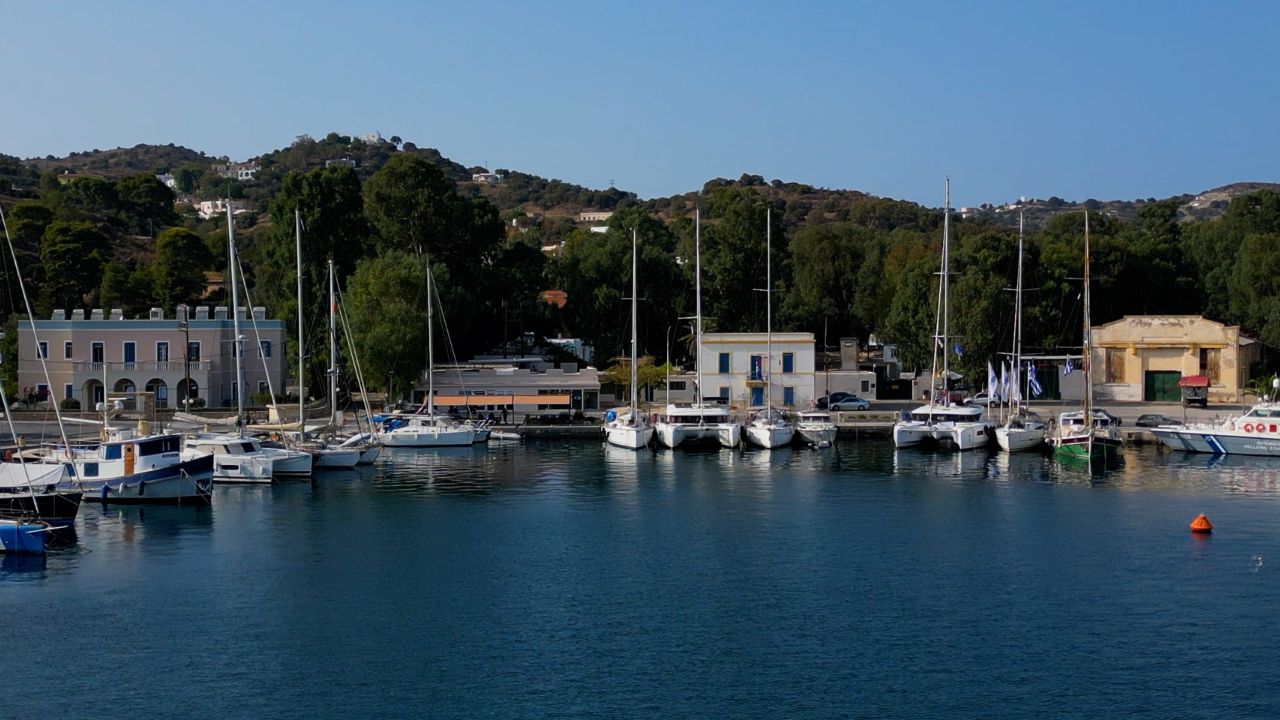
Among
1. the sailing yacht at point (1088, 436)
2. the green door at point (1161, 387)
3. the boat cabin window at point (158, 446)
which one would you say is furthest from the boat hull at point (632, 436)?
the green door at point (1161, 387)

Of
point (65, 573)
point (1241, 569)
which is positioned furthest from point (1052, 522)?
point (65, 573)

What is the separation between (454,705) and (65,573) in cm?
1520

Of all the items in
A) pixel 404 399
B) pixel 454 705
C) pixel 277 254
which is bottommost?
pixel 454 705

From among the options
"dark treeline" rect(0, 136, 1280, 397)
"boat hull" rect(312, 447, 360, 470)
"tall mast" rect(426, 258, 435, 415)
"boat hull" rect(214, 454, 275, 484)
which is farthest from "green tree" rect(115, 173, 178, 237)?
"boat hull" rect(214, 454, 275, 484)

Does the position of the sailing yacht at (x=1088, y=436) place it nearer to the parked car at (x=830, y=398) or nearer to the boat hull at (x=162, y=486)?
the parked car at (x=830, y=398)

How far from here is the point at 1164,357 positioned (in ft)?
255

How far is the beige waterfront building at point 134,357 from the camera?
72188mm

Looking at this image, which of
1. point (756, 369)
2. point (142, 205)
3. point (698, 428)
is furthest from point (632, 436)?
point (142, 205)

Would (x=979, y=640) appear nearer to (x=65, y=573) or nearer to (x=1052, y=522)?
(x=1052, y=522)

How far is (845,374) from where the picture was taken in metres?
78.8

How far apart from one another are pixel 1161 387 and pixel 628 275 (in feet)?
110

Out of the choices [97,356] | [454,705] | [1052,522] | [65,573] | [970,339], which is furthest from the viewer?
[970,339]

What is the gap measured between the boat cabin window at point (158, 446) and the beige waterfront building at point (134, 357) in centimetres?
2303

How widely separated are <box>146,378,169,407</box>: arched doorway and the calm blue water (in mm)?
22223
